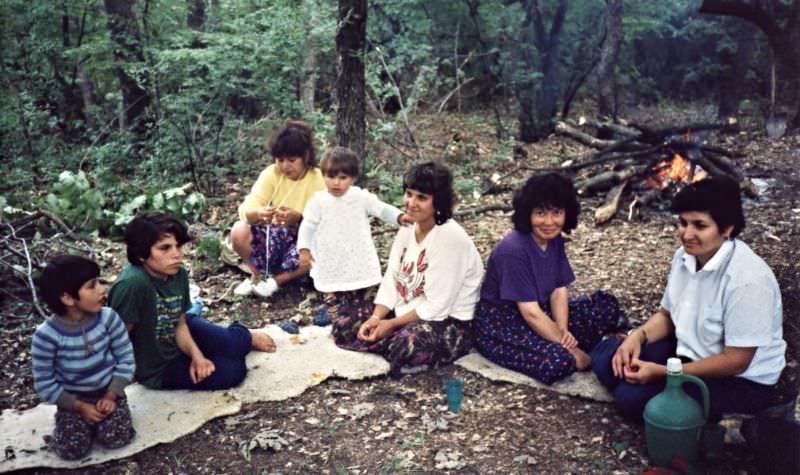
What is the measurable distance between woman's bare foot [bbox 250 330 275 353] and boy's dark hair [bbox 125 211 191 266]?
3.27 ft

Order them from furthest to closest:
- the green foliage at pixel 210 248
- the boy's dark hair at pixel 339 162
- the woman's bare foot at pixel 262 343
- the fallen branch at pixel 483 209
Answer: the fallen branch at pixel 483 209 < the green foliage at pixel 210 248 < the boy's dark hair at pixel 339 162 < the woman's bare foot at pixel 262 343

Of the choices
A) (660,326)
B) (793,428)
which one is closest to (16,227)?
(660,326)

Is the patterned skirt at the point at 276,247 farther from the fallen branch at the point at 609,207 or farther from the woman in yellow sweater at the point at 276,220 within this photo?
the fallen branch at the point at 609,207

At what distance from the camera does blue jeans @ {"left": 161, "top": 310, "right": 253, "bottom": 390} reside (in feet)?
12.3

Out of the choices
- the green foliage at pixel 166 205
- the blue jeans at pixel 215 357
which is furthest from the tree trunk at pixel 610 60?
the blue jeans at pixel 215 357

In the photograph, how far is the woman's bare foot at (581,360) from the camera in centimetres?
382

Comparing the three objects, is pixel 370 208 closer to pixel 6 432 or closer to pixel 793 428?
pixel 6 432

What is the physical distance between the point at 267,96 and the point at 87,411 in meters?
6.01

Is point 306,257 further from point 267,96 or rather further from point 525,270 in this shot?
point 267,96

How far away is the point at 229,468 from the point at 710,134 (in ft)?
30.2

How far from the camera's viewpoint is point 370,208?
468cm

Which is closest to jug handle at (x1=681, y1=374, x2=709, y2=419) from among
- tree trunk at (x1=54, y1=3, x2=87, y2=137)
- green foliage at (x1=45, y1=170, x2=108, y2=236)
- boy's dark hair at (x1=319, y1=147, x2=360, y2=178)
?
boy's dark hair at (x1=319, y1=147, x2=360, y2=178)

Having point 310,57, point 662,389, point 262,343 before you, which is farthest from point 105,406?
point 310,57

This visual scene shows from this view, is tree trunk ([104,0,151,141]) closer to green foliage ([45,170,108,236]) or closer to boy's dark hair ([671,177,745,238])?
green foliage ([45,170,108,236])
